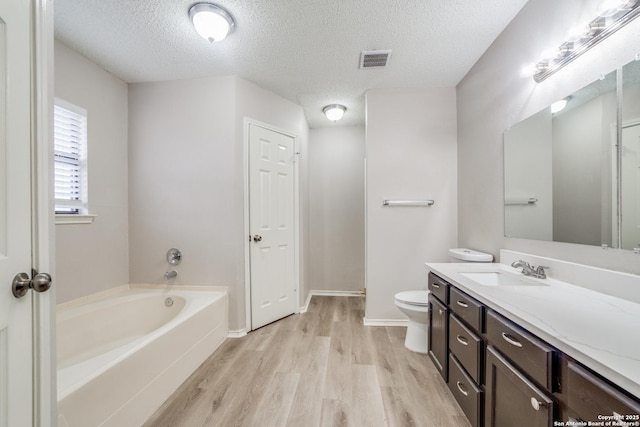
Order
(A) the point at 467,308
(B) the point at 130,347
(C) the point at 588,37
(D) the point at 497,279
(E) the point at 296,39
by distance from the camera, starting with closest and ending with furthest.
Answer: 1. (C) the point at 588,37
2. (A) the point at 467,308
3. (B) the point at 130,347
4. (D) the point at 497,279
5. (E) the point at 296,39

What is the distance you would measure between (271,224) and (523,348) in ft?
7.28

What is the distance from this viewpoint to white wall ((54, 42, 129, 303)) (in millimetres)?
1961

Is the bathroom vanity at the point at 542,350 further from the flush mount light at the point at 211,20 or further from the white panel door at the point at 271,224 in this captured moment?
the flush mount light at the point at 211,20

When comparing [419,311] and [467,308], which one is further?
[419,311]

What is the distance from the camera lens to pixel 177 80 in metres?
2.45

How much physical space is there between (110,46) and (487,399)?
3.38 meters

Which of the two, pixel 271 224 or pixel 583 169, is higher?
pixel 583 169

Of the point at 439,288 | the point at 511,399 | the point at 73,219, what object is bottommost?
the point at 511,399

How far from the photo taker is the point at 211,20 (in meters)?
1.61

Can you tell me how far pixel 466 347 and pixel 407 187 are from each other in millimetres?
1629

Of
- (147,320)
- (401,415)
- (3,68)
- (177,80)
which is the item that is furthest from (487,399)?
(177,80)

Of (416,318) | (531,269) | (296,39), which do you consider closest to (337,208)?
(416,318)

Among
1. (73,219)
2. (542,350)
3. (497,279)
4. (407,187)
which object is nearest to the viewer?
(542,350)

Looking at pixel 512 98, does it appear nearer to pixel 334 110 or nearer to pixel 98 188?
pixel 334 110
